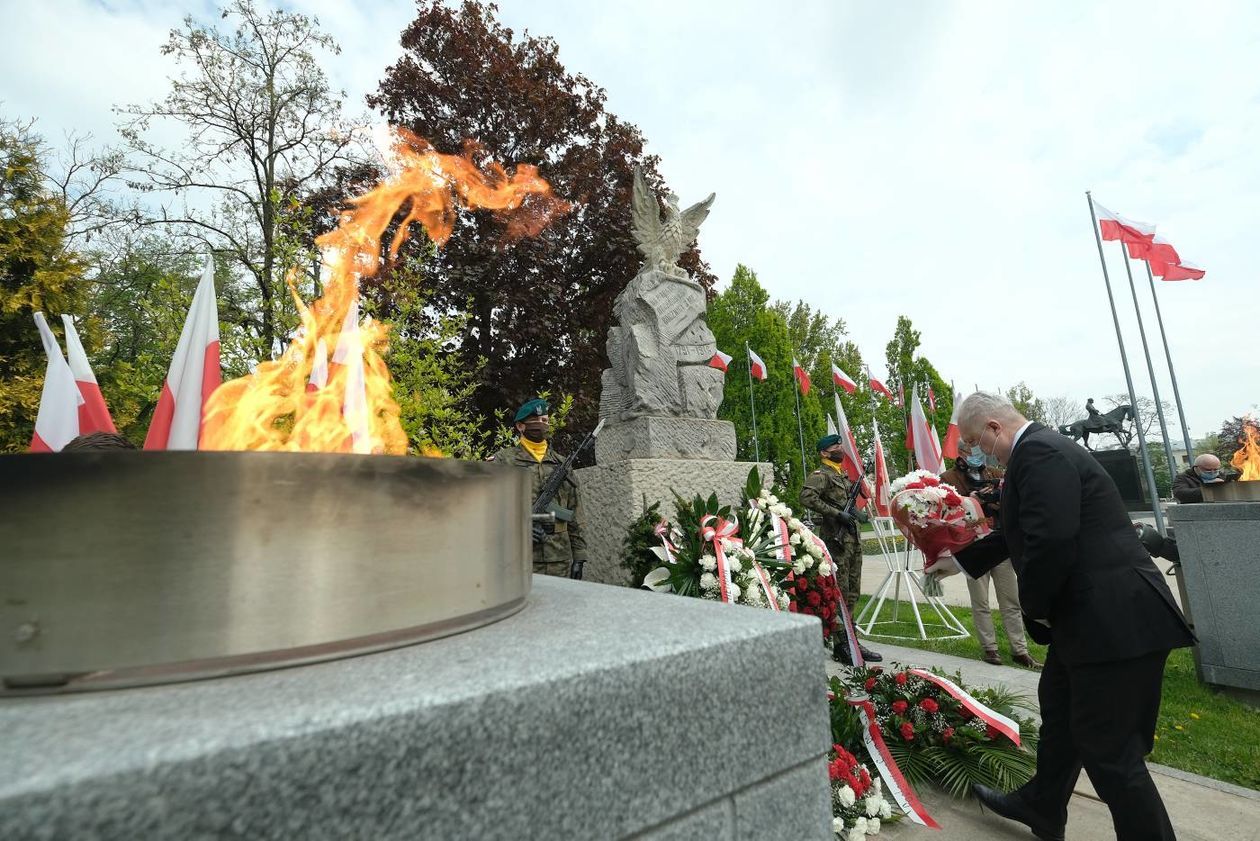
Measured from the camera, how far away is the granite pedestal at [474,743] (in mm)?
813

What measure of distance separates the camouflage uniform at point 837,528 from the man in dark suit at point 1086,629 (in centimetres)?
395

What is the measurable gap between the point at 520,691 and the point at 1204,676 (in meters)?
6.24

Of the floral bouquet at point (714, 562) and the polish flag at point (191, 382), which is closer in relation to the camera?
the polish flag at point (191, 382)

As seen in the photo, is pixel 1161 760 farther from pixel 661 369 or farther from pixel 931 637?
pixel 661 369

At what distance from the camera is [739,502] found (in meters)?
5.28

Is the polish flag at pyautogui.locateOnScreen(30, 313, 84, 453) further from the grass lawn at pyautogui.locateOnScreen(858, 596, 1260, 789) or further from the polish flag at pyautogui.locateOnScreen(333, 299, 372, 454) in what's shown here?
the grass lawn at pyautogui.locateOnScreen(858, 596, 1260, 789)

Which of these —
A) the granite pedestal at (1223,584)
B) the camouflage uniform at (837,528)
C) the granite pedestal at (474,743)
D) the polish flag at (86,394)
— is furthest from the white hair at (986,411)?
the polish flag at (86,394)

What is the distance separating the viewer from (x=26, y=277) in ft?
36.6

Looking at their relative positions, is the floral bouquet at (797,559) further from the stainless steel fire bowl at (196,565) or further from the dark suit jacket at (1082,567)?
the stainless steel fire bowl at (196,565)

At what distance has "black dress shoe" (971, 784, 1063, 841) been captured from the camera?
272 centimetres

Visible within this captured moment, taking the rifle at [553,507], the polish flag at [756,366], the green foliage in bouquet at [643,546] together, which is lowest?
the green foliage in bouquet at [643,546]

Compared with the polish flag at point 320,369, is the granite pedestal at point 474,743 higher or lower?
lower

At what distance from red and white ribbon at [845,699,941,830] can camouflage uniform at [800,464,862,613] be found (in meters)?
3.49

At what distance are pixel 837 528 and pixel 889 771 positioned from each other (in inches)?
154
